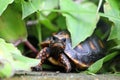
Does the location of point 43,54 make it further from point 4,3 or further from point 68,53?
point 4,3

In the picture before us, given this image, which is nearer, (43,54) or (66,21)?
(66,21)

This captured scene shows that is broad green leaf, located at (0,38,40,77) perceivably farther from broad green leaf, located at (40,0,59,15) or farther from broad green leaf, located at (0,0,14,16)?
broad green leaf, located at (40,0,59,15)

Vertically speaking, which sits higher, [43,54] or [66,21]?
[66,21]

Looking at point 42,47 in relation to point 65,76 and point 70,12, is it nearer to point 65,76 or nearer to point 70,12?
point 70,12

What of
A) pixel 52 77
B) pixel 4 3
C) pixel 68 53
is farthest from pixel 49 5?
pixel 52 77

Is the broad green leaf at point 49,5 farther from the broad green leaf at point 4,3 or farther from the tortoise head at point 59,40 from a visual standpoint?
the broad green leaf at point 4,3

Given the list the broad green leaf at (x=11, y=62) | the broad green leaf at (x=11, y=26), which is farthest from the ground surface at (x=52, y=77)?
the broad green leaf at (x=11, y=26)
